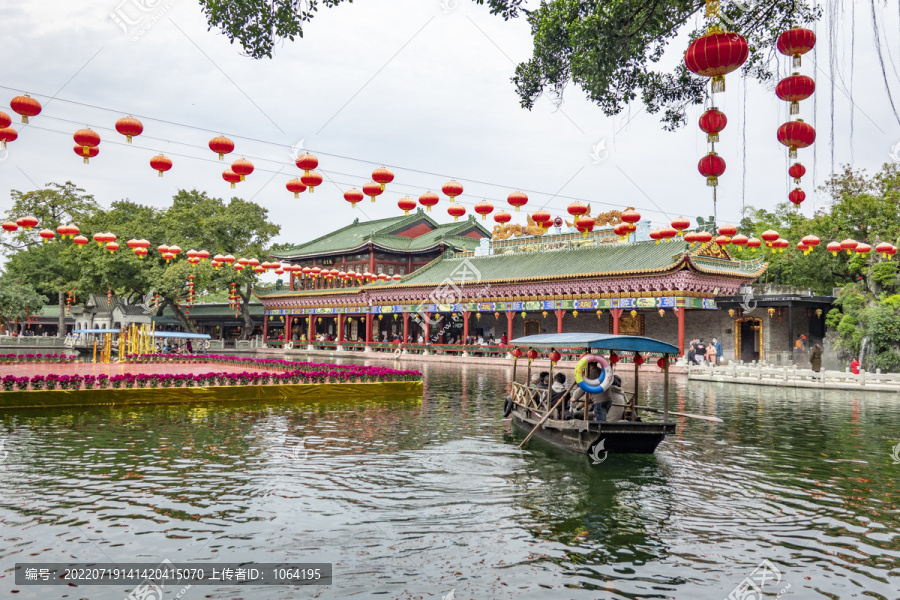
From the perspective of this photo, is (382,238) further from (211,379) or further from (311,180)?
(311,180)

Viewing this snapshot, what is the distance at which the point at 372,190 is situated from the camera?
1616cm

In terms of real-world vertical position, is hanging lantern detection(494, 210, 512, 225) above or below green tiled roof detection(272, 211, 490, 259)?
below

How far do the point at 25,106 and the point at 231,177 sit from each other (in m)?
4.49

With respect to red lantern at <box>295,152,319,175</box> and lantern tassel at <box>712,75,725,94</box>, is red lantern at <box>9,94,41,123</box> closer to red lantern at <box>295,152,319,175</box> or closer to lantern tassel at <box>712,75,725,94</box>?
red lantern at <box>295,152,319,175</box>

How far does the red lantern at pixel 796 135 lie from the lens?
7801 mm

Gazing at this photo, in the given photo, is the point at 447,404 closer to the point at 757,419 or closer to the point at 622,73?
the point at 757,419

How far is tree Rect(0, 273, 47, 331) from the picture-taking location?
2025 inches

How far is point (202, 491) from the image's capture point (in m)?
8.71

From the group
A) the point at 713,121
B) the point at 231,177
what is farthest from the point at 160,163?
the point at 713,121

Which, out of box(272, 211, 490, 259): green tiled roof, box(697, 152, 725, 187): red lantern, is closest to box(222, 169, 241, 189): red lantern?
box(697, 152, 725, 187): red lantern

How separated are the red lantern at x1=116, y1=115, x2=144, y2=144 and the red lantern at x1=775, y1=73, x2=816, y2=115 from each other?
11.3 m

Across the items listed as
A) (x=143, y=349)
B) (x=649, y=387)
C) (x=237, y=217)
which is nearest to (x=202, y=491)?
(x=649, y=387)

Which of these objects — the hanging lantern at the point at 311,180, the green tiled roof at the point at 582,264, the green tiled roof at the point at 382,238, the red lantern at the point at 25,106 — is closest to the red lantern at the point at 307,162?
the hanging lantern at the point at 311,180

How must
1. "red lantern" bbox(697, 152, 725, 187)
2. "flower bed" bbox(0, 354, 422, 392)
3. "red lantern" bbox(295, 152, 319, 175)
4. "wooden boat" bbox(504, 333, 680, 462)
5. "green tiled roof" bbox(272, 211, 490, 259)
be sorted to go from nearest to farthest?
"red lantern" bbox(697, 152, 725, 187), "wooden boat" bbox(504, 333, 680, 462), "red lantern" bbox(295, 152, 319, 175), "flower bed" bbox(0, 354, 422, 392), "green tiled roof" bbox(272, 211, 490, 259)
